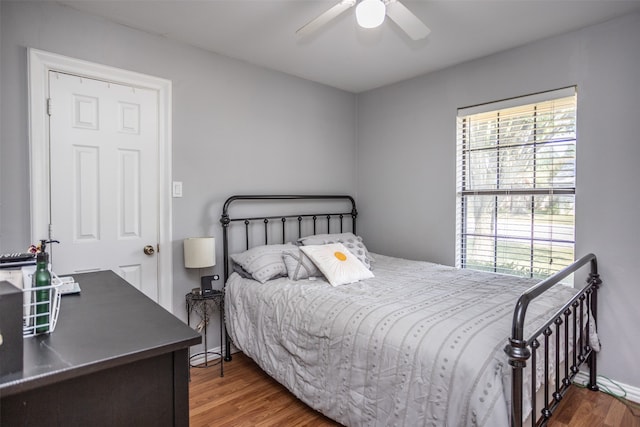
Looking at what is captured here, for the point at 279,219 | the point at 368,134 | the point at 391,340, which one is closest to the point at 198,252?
the point at 279,219

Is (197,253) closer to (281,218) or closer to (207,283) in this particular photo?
(207,283)

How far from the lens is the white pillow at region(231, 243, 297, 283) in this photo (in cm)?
254

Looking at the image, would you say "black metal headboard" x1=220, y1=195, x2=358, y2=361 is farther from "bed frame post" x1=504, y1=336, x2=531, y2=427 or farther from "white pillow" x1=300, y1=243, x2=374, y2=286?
"bed frame post" x1=504, y1=336, x2=531, y2=427

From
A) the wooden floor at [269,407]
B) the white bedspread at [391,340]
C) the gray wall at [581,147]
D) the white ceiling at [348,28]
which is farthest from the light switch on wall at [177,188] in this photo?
the gray wall at [581,147]

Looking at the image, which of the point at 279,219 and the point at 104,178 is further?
the point at 279,219

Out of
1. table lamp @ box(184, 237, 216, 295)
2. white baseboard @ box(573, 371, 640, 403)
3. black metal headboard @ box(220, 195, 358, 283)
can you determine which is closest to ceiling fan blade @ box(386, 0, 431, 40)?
black metal headboard @ box(220, 195, 358, 283)

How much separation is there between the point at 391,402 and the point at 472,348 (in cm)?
44

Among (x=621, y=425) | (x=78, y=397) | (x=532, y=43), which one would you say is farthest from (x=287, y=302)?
(x=532, y=43)

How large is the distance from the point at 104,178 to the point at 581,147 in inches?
124

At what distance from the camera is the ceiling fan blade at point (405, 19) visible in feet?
5.78

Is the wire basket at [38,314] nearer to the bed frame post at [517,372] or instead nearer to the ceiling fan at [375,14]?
the bed frame post at [517,372]

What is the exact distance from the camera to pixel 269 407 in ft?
7.04

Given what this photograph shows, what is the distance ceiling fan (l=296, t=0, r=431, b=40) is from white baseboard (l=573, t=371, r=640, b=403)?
2.45 meters

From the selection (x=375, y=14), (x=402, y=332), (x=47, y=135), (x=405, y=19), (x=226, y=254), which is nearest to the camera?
(x=402, y=332)
